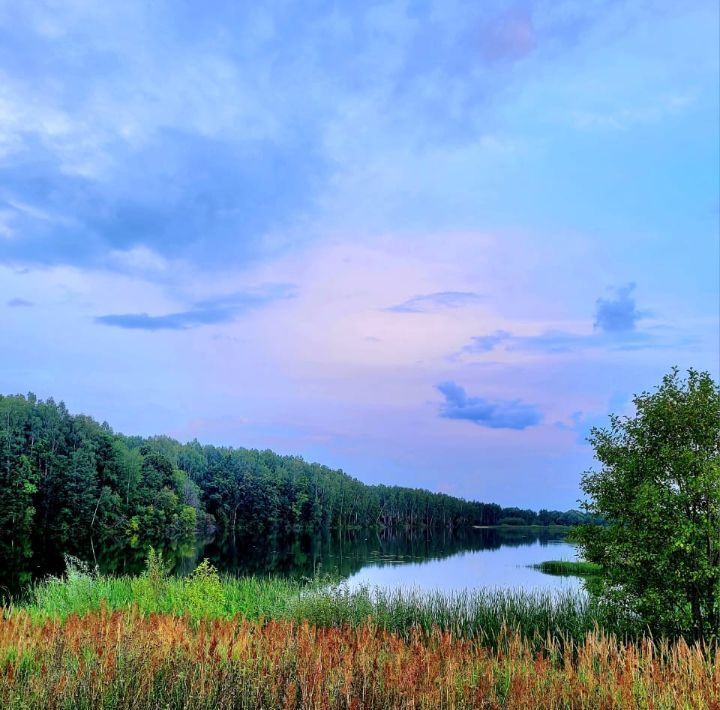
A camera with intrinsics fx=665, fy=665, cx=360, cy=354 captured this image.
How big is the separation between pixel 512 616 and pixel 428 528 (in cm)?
15262

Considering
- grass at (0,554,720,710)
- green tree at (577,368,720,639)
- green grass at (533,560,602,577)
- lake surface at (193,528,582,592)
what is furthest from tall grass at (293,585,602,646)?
green grass at (533,560,602,577)

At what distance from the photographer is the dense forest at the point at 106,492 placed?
69.5m

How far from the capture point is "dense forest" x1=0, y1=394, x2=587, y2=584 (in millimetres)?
69500

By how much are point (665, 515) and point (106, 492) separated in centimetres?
7441

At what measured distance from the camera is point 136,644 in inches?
238

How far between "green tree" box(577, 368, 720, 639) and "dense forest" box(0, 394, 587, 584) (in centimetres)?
3798

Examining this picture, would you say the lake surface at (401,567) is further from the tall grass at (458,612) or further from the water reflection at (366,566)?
the tall grass at (458,612)

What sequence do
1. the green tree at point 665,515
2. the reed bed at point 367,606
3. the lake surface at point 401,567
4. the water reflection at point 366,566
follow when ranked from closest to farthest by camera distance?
1. the green tree at point 665,515
2. the reed bed at point 367,606
3. the lake surface at point 401,567
4. the water reflection at point 366,566

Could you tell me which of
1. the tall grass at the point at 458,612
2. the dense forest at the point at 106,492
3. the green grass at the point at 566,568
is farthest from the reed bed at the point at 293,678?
the green grass at the point at 566,568

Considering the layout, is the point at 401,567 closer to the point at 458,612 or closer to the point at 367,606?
the point at 458,612

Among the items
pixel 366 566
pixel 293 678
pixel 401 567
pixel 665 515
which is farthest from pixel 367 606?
pixel 401 567

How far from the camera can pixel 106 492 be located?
251 feet

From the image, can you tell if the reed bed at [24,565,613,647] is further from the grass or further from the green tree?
the grass

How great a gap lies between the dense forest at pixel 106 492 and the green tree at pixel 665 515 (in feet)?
125
